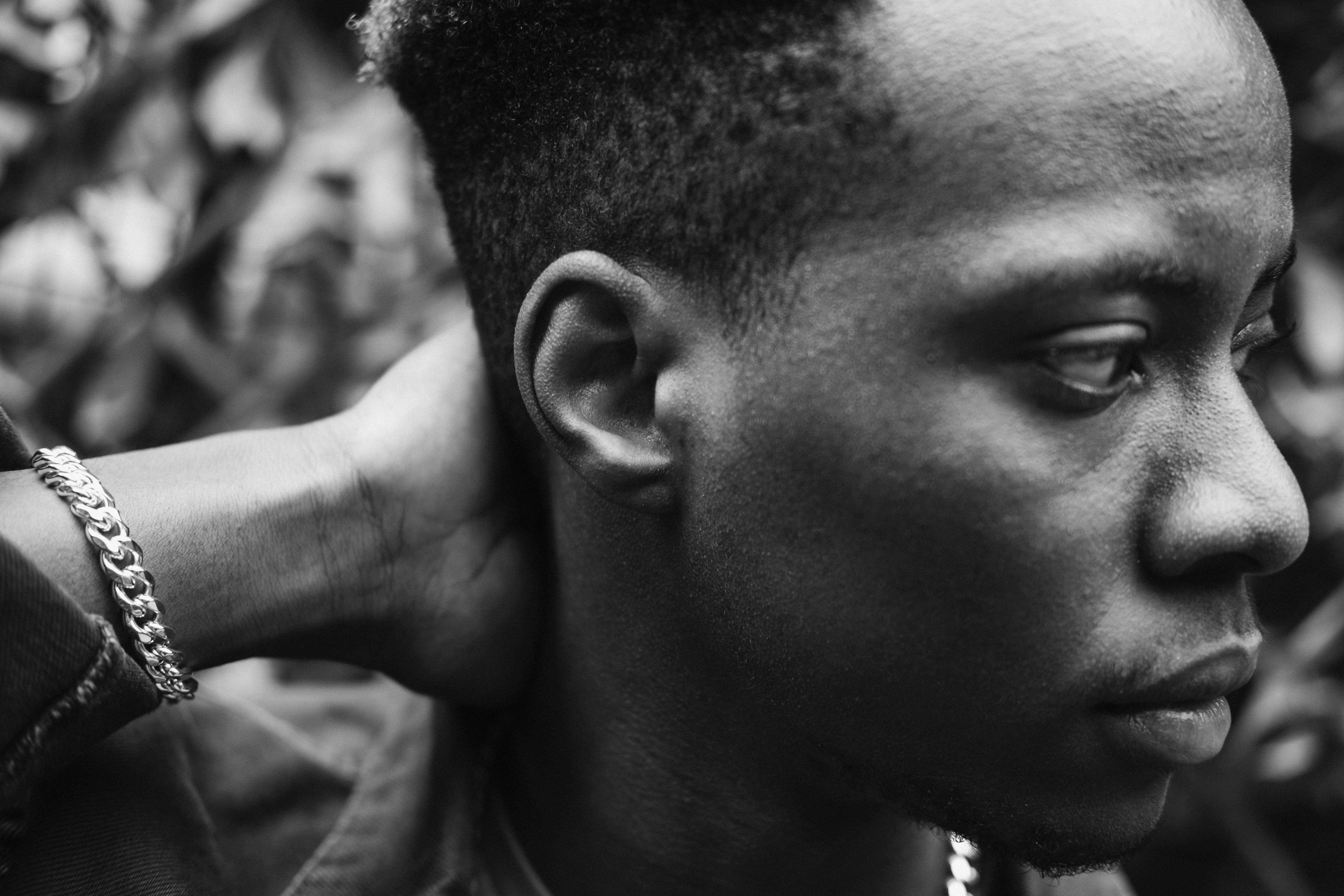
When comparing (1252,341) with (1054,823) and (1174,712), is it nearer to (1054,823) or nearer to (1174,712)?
(1174,712)

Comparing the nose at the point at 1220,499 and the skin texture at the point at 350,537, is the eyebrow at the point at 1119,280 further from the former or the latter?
the skin texture at the point at 350,537

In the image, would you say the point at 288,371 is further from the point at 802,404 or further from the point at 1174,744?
the point at 1174,744

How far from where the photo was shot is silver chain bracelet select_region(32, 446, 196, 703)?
5.29ft

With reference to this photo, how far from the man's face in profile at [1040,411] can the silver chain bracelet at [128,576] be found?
70 cm

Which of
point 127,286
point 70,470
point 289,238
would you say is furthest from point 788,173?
point 127,286

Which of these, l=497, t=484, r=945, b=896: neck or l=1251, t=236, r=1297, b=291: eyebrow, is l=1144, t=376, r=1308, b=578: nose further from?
l=497, t=484, r=945, b=896: neck

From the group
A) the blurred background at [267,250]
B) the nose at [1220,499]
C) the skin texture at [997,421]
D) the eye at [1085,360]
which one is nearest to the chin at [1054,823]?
the skin texture at [997,421]

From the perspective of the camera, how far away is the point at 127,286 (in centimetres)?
357

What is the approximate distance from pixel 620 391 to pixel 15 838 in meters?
0.92

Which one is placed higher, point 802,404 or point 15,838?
point 802,404

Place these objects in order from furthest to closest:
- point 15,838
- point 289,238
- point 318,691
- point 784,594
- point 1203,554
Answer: point 289,238
point 318,691
point 15,838
point 784,594
point 1203,554

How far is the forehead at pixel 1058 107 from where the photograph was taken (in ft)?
4.63

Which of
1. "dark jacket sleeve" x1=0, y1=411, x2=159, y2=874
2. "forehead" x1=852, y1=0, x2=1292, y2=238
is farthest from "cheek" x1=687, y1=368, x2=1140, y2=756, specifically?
"dark jacket sleeve" x1=0, y1=411, x2=159, y2=874

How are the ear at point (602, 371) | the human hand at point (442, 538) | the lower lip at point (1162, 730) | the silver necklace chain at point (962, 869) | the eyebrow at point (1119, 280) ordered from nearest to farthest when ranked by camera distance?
the eyebrow at point (1119, 280) → the lower lip at point (1162, 730) → the ear at point (602, 371) → the human hand at point (442, 538) → the silver necklace chain at point (962, 869)
